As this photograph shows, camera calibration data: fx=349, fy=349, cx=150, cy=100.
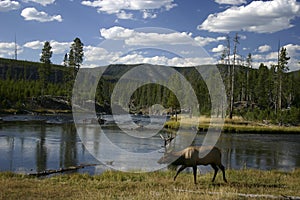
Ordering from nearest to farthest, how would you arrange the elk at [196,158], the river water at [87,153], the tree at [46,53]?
the elk at [196,158]
the river water at [87,153]
the tree at [46,53]

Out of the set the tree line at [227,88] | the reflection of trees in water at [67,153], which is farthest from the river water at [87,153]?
the tree line at [227,88]

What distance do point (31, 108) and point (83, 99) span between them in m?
14.1

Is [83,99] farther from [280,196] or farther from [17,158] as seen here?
[280,196]

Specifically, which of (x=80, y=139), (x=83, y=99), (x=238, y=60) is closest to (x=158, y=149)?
A: (x=80, y=139)

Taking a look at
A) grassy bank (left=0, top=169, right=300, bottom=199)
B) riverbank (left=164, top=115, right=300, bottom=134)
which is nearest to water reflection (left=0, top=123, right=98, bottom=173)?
grassy bank (left=0, top=169, right=300, bottom=199)

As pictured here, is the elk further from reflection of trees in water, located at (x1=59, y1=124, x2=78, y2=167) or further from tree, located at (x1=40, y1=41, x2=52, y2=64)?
tree, located at (x1=40, y1=41, x2=52, y2=64)

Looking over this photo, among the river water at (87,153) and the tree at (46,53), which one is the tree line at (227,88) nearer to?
the tree at (46,53)

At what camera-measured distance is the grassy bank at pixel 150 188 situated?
1015cm

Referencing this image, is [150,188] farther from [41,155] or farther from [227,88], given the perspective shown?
[227,88]

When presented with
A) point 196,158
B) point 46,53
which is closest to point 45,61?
point 46,53

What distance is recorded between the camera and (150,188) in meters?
11.6

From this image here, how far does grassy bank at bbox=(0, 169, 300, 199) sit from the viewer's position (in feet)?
33.3

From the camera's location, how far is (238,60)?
54.8 metres

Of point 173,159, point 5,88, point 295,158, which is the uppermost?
point 5,88
